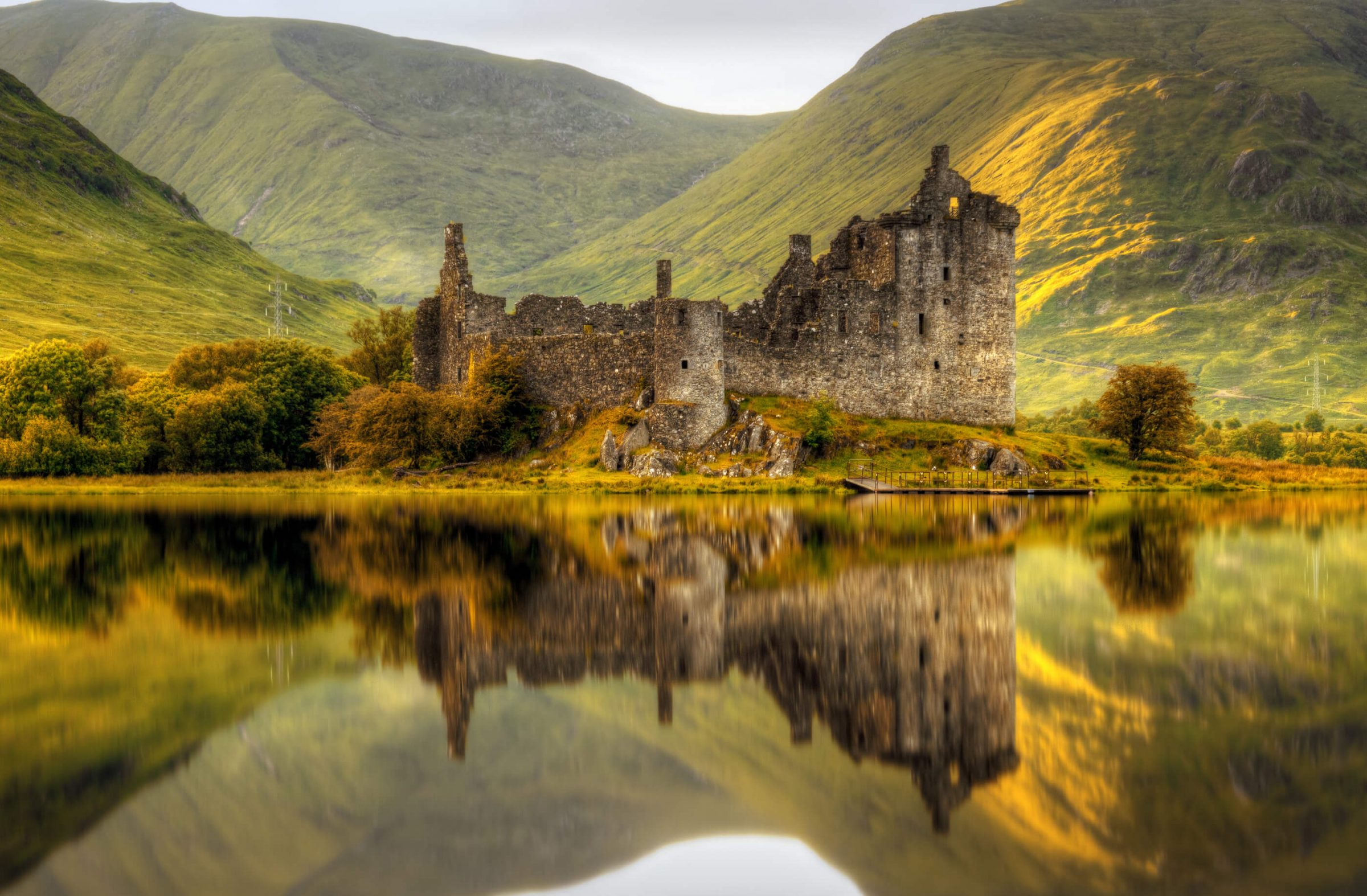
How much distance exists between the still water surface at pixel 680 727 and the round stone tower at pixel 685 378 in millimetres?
26598

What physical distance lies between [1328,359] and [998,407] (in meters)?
111

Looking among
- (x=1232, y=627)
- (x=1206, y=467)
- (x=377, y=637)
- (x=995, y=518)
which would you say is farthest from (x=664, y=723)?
(x=1206, y=467)

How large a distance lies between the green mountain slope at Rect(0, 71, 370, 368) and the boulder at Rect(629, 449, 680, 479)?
7790cm

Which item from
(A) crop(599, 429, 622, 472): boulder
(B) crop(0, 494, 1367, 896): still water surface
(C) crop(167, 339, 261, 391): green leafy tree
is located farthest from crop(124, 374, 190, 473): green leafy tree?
(B) crop(0, 494, 1367, 896): still water surface

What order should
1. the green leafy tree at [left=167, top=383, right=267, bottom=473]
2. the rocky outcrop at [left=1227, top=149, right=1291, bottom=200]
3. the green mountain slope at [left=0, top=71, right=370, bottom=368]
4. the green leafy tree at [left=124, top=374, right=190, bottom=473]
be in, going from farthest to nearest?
the rocky outcrop at [left=1227, top=149, right=1291, bottom=200], the green mountain slope at [left=0, top=71, right=370, bottom=368], the green leafy tree at [left=124, top=374, right=190, bottom=473], the green leafy tree at [left=167, top=383, right=267, bottom=473]

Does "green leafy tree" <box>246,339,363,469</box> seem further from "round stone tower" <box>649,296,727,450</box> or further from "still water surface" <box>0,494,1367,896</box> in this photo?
"still water surface" <box>0,494,1367,896</box>

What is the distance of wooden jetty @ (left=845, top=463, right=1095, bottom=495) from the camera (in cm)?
4722

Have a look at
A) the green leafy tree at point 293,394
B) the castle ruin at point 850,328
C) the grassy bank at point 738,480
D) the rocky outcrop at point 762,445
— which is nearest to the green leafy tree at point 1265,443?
the grassy bank at point 738,480

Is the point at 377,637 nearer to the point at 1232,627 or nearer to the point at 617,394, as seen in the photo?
the point at 1232,627

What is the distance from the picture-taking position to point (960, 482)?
4966 centimetres

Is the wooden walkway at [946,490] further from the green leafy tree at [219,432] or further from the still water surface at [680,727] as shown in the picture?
the green leafy tree at [219,432]

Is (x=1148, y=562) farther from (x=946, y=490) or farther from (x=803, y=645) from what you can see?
(x=946, y=490)

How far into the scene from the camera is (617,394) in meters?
53.8

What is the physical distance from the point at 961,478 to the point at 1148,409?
11965 mm
